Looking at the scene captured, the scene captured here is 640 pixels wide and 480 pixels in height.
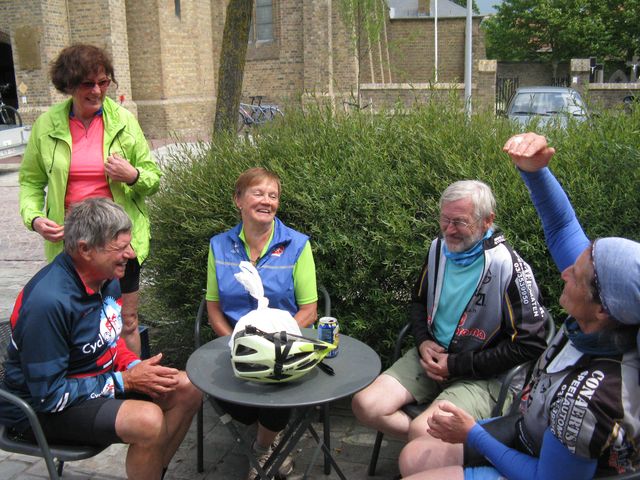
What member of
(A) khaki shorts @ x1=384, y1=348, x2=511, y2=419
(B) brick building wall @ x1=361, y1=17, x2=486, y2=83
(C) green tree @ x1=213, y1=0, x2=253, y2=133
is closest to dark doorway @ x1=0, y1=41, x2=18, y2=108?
(B) brick building wall @ x1=361, y1=17, x2=486, y2=83

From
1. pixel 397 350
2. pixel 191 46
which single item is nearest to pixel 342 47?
pixel 191 46

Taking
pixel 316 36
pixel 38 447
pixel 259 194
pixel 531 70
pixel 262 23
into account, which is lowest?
pixel 38 447

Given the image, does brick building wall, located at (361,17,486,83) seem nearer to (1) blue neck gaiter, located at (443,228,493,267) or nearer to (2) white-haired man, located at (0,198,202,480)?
(1) blue neck gaiter, located at (443,228,493,267)

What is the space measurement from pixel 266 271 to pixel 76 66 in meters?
1.41

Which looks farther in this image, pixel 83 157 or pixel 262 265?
pixel 83 157

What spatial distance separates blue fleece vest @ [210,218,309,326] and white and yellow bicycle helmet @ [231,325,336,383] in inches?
25.8

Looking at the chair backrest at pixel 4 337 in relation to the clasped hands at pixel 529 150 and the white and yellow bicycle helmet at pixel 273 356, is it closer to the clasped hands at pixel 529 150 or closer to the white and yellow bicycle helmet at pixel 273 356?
the white and yellow bicycle helmet at pixel 273 356

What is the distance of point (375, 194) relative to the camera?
3.53 metres

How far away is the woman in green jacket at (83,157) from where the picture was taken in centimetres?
321

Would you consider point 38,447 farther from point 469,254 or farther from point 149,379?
point 469,254

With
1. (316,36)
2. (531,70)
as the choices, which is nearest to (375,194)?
(316,36)

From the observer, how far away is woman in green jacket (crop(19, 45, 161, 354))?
3.21 m

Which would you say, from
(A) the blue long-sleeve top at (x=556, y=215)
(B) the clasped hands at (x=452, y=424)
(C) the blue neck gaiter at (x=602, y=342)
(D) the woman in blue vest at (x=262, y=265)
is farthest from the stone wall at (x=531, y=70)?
(C) the blue neck gaiter at (x=602, y=342)

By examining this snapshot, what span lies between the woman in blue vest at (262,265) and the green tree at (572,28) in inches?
1445
